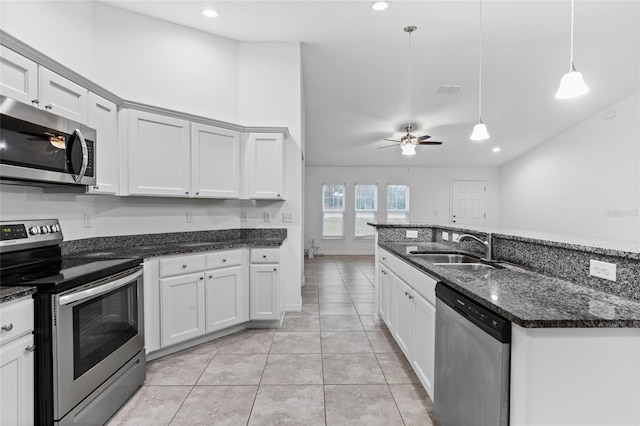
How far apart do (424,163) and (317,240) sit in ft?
12.3

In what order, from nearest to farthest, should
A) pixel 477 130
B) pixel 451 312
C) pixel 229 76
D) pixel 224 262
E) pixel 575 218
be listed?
pixel 451 312
pixel 477 130
pixel 224 262
pixel 229 76
pixel 575 218

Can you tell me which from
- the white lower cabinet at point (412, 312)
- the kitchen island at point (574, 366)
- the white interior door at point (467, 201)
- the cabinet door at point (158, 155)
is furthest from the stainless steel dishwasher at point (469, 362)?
the white interior door at point (467, 201)

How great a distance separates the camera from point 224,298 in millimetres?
2914

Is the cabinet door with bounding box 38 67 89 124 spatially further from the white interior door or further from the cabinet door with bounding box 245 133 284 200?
the white interior door

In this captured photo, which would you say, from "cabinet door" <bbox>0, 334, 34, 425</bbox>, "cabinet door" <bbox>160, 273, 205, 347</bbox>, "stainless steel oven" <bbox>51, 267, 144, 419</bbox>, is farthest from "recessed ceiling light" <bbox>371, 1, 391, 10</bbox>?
"cabinet door" <bbox>0, 334, 34, 425</bbox>

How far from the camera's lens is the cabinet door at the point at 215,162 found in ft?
10.1

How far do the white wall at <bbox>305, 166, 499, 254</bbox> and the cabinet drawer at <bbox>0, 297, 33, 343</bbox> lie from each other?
704cm

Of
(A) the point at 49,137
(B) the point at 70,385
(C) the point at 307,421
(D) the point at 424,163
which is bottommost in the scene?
(C) the point at 307,421

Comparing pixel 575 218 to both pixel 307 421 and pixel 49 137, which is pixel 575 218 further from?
pixel 49 137

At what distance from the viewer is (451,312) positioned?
1.52 meters

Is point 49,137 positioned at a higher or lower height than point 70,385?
→ higher

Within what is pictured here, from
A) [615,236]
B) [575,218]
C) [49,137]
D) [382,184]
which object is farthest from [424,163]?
[49,137]

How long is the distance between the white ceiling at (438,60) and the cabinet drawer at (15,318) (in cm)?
293

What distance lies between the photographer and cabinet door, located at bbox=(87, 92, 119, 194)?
7.73 ft
